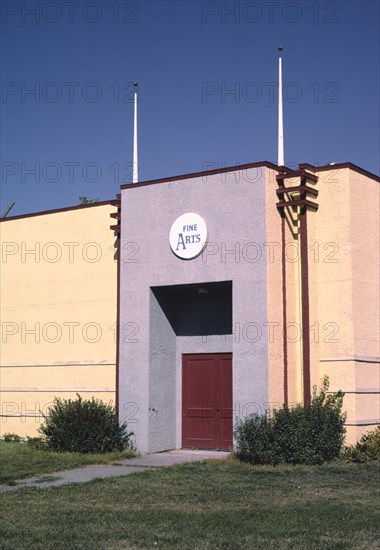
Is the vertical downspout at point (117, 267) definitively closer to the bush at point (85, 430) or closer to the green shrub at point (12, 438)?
the bush at point (85, 430)

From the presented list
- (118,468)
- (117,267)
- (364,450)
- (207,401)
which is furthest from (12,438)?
(364,450)

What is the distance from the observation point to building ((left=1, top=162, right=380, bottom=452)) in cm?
1877

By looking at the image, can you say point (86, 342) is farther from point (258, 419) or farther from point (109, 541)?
point (109, 541)

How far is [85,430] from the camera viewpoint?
1955 cm

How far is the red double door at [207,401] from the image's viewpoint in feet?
67.1

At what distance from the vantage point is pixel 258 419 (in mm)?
17703

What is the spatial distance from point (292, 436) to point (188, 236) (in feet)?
18.4

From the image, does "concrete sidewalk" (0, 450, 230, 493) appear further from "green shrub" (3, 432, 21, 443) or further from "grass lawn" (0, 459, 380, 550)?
"green shrub" (3, 432, 21, 443)

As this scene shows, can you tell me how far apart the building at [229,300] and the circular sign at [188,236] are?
0.03 m

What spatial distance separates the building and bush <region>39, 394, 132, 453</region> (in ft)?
1.51

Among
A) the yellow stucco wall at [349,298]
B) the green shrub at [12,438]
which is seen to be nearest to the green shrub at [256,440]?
the yellow stucco wall at [349,298]

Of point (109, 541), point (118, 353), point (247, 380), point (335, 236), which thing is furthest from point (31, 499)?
point (335, 236)

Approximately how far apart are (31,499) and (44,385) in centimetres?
1029

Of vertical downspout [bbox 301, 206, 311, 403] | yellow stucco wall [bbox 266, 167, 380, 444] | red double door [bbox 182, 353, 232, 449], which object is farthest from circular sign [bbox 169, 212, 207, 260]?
red double door [bbox 182, 353, 232, 449]
